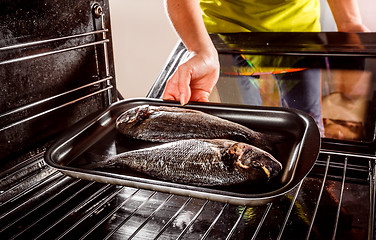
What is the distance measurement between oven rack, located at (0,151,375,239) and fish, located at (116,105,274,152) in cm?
20

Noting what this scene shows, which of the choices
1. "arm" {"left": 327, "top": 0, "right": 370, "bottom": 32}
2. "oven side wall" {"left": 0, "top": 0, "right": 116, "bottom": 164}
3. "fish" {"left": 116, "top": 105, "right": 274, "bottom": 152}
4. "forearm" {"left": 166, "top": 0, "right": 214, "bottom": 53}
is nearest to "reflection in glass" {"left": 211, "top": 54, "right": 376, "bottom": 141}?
"forearm" {"left": 166, "top": 0, "right": 214, "bottom": 53}

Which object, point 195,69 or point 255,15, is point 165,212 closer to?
point 195,69

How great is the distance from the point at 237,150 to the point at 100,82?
557mm

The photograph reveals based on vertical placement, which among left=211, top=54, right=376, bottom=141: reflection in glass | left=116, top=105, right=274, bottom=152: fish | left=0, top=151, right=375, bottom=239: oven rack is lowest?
left=0, top=151, right=375, bottom=239: oven rack

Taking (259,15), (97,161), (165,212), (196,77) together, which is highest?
(259,15)

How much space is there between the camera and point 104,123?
44.9 inches

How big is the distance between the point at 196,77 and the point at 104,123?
41cm

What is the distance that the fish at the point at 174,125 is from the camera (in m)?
1.07

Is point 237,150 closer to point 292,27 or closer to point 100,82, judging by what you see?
point 100,82

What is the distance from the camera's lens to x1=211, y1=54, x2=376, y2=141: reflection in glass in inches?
41.5

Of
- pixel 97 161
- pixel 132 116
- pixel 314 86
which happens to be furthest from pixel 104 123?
pixel 314 86

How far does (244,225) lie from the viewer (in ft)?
2.84

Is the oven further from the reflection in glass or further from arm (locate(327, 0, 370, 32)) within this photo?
arm (locate(327, 0, 370, 32))

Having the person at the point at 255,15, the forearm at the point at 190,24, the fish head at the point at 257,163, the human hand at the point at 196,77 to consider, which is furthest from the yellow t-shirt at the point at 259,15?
the fish head at the point at 257,163
